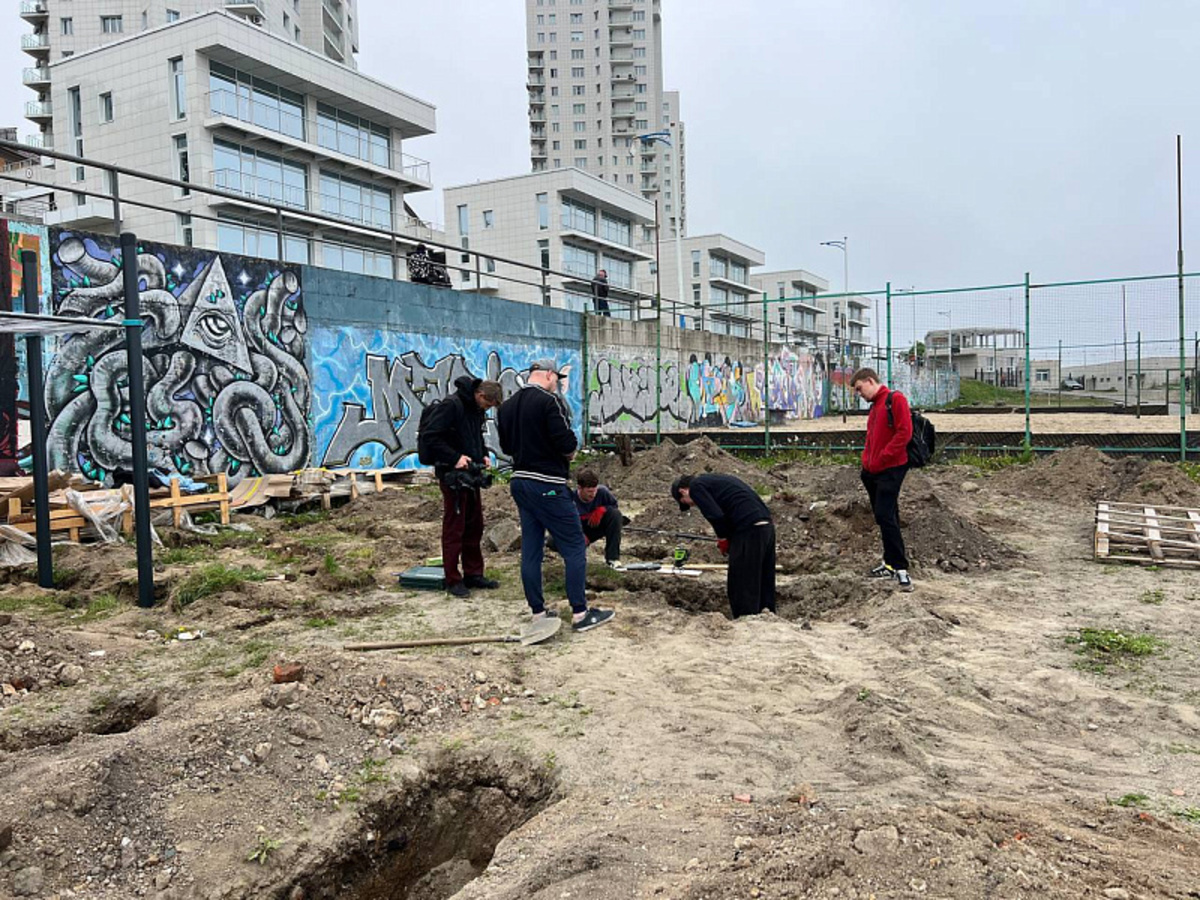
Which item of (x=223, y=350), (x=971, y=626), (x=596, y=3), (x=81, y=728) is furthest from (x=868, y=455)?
(x=596, y=3)

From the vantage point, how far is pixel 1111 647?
520cm

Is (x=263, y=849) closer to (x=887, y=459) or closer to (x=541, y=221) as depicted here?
(x=887, y=459)

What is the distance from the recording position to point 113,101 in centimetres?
3709

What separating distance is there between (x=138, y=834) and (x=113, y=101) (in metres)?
42.6

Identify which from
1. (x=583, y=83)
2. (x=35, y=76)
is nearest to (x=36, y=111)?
(x=35, y=76)

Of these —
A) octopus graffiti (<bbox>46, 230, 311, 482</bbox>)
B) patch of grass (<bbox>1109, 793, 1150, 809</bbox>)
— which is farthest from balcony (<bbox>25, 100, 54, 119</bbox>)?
patch of grass (<bbox>1109, 793, 1150, 809</bbox>)

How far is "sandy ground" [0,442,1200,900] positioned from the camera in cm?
268

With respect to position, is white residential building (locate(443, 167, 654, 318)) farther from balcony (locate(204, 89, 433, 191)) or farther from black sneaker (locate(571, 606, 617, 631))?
black sneaker (locate(571, 606, 617, 631))

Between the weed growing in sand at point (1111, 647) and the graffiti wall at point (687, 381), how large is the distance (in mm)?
9915

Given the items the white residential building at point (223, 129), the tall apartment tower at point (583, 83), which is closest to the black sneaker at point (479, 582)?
the white residential building at point (223, 129)

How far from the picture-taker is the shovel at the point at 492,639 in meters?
5.32

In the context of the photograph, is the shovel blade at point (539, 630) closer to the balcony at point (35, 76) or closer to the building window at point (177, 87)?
the building window at point (177, 87)

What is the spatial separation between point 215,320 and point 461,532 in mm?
6272

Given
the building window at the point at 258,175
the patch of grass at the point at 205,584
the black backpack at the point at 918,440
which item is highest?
the building window at the point at 258,175
